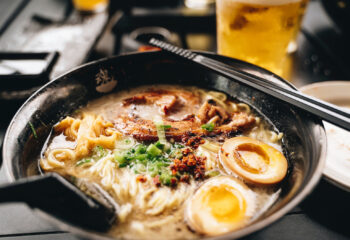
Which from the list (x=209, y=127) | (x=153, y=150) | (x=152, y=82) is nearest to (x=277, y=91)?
(x=209, y=127)

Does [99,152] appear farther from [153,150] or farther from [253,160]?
[253,160]

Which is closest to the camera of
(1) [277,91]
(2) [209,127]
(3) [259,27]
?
(1) [277,91]

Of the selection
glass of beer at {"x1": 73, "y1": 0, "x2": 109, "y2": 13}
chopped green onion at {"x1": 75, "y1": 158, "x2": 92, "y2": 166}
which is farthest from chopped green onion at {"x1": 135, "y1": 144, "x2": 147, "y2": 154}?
glass of beer at {"x1": 73, "y1": 0, "x2": 109, "y2": 13}

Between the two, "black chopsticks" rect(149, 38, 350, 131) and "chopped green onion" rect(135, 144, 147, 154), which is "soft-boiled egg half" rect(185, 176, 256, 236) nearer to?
"chopped green onion" rect(135, 144, 147, 154)

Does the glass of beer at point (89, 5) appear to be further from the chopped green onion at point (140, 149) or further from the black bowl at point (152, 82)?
the chopped green onion at point (140, 149)

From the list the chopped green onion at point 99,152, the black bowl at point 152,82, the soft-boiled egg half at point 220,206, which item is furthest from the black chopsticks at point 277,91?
the chopped green onion at point 99,152

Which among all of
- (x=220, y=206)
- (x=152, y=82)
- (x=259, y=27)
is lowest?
(x=220, y=206)

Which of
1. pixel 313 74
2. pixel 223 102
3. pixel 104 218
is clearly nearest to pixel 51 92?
pixel 104 218
